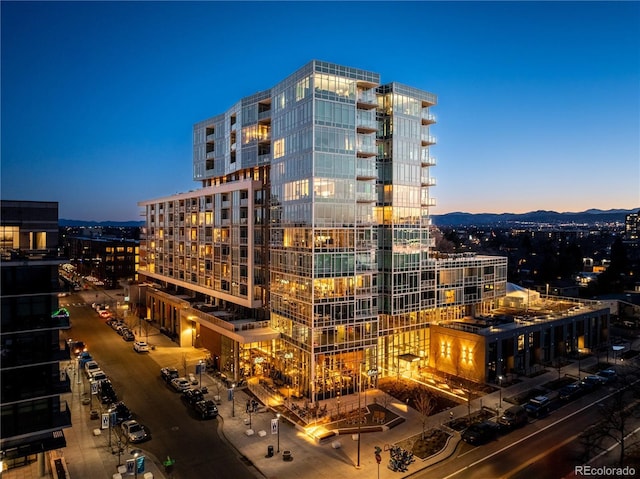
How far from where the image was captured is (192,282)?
3383 inches

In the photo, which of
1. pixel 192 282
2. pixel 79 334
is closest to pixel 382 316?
pixel 192 282

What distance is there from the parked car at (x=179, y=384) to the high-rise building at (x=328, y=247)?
288 inches

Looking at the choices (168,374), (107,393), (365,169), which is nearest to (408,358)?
(365,169)

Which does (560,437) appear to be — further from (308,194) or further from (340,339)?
(308,194)

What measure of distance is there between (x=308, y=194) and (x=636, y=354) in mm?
59926

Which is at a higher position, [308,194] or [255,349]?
[308,194]

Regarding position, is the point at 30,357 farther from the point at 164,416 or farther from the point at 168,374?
the point at 168,374

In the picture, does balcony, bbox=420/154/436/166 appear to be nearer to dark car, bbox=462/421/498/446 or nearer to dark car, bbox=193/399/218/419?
dark car, bbox=462/421/498/446

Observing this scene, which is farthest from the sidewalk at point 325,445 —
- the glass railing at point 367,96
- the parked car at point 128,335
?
the glass railing at point 367,96

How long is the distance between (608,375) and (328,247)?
136 ft

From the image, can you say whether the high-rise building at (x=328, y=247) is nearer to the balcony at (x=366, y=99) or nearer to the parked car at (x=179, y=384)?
the balcony at (x=366, y=99)

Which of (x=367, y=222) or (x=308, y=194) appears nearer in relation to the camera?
(x=308, y=194)

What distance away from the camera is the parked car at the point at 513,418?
4496 centimetres

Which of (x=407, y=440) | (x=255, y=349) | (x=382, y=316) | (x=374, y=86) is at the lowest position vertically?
(x=407, y=440)
